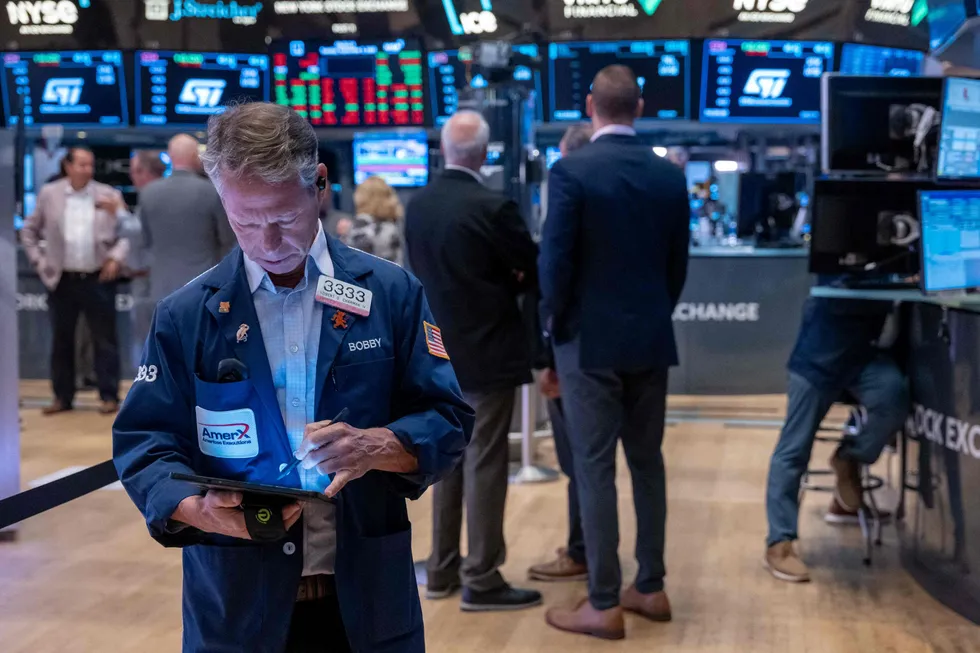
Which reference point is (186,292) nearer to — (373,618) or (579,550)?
(373,618)

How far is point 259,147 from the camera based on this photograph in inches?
57.9

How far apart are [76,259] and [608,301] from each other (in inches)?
206

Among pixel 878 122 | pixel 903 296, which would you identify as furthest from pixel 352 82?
pixel 903 296

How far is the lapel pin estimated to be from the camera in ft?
5.23

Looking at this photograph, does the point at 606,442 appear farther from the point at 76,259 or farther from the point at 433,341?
the point at 76,259

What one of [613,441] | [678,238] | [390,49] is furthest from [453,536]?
[390,49]

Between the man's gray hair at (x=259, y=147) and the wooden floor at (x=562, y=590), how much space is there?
2268mm

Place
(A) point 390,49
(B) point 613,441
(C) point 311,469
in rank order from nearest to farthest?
1. (C) point 311,469
2. (B) point 613,441
3. (A) point 390,49

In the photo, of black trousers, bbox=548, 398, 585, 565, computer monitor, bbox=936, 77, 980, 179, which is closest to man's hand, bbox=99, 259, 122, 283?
black trousers, bbox=548, 398, 585, 565

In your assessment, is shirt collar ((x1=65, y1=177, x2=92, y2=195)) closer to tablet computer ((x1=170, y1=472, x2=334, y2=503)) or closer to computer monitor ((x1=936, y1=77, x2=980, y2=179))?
computer monitor ((x1=936, y1=77, x2=980, y2=179))

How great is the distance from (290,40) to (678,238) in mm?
5069

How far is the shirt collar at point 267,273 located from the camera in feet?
5.30

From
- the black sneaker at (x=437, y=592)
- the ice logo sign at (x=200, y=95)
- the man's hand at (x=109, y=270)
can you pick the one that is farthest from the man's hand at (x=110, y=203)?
the black sneaker at (x=437, y=592)

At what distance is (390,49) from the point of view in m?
7.90
